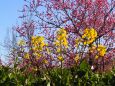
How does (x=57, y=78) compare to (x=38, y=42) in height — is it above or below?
below

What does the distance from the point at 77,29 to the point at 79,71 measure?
31.9 ft

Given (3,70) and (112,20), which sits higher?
(112,20)

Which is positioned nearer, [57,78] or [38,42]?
[57,78]

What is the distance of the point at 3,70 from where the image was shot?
5.93 m

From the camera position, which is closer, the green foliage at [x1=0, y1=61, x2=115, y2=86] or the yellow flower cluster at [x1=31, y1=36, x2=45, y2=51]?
the green foliage at [x1=0, y1=61, x2=115, y2=86]

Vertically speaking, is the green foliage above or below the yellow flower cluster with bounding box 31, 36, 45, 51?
below

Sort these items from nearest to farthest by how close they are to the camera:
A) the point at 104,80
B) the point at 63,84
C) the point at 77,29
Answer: the point at 63,84
the point at 104,80
the point at 77,29

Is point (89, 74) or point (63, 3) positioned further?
point (63, 3)

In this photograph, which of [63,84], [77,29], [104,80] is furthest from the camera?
[77,29]

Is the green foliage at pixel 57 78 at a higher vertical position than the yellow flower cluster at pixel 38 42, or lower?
lower

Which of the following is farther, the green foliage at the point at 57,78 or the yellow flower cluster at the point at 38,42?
the yellow flower cluster at the point at 38,42

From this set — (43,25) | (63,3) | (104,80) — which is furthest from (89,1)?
(104,80)

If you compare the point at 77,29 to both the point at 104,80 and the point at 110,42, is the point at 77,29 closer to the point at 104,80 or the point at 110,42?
the point at 110,42

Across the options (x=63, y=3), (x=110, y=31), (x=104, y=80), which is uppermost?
(x=63, y=3)
